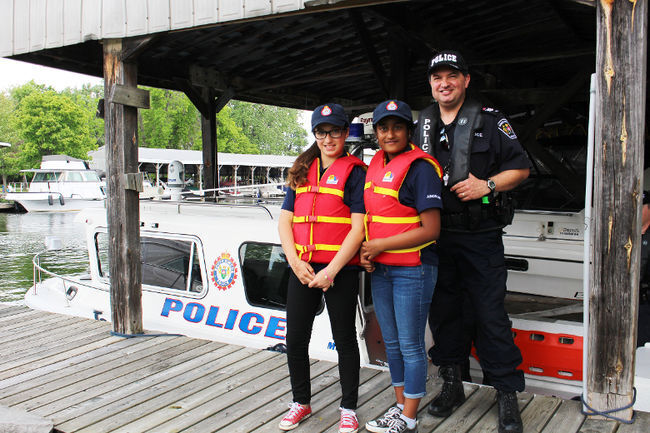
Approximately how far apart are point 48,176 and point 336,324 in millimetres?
37961

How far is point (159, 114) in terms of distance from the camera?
43531 mm

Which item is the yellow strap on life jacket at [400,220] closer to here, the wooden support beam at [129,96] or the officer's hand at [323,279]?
the officer's hand at [323,279]

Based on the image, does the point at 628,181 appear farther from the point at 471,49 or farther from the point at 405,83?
the point at 471,49

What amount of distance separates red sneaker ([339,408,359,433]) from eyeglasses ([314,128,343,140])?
1586 mm

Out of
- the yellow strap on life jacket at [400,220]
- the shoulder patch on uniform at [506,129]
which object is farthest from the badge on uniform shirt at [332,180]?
the shoulder patch on uniform at [506,129]

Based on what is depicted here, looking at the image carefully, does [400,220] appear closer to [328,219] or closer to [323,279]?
[328,219]

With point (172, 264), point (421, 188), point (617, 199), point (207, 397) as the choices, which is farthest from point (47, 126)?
point (617, 199)

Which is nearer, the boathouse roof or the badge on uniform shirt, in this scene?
the badge on uniform shirt

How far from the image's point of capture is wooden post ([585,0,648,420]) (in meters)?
2.79

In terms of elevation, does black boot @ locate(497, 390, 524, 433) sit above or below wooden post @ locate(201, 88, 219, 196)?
below

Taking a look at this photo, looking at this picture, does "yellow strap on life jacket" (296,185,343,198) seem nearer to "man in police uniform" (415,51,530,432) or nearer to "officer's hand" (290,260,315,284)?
"officer's hand" (290,260,315,284)

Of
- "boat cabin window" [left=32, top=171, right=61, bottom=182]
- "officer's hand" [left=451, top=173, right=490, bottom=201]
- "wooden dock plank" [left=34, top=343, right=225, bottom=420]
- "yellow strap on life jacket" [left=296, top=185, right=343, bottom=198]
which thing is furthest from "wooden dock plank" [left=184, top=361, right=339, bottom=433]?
"boat cabin window" [left=32, top=171, right=61, bottom=182]

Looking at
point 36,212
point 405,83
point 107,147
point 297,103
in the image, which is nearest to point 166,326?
point 107,147

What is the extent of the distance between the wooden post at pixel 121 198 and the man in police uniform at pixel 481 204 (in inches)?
122
